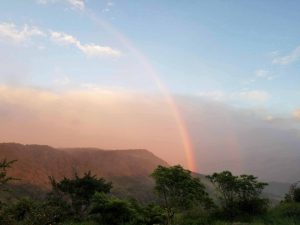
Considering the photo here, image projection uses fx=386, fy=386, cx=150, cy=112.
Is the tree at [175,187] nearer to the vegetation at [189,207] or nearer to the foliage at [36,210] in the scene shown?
the vegetation at [189,207]

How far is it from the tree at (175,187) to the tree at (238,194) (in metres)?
2.84

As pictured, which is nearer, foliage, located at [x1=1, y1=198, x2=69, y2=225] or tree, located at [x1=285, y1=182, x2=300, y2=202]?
foliage, located at [x1=1, y1=198, x2=69, y2=225]

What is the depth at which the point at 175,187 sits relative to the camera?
27969 millimetres

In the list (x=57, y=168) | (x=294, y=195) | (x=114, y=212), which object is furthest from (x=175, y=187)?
(x=57, y=168)

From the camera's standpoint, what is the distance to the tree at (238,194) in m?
29.5

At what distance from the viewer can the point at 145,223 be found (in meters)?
27.6

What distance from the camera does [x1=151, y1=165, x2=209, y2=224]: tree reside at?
90.9ft

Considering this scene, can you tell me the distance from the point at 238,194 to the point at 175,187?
226 inches

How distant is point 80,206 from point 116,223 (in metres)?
7.27

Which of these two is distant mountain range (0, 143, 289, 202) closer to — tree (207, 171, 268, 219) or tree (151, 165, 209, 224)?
tree (207, 171, 268, 219)

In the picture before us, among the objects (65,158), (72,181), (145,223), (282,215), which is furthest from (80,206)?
(65,158)

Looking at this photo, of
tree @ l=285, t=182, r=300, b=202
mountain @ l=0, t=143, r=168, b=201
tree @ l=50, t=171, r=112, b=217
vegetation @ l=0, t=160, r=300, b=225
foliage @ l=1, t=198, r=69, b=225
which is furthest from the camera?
mountain @ l=0, t=143, r=168, b=201

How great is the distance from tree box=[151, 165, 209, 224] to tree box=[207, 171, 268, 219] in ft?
9.31

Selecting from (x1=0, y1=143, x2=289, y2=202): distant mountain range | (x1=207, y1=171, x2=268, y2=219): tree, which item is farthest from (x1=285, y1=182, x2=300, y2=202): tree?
(x1=0, y1=143, x2=289, y2=202): distant mountain range
